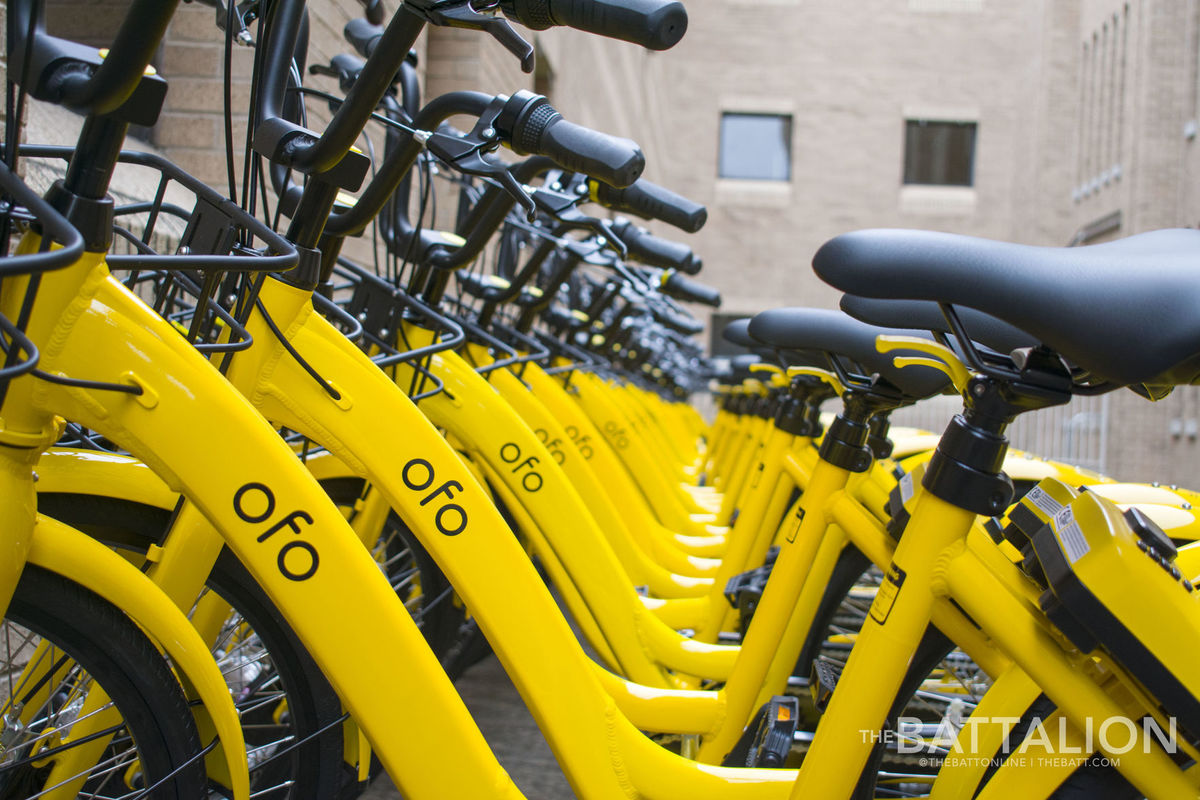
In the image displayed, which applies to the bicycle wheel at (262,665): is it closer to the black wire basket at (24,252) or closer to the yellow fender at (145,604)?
the yellow fender at (145,604)

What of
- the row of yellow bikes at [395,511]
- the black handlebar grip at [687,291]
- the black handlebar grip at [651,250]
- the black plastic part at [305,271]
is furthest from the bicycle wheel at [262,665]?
the black handlebar grip at [687,291]

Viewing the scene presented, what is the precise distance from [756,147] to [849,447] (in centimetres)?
1713

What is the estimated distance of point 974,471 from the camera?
40.8 inches

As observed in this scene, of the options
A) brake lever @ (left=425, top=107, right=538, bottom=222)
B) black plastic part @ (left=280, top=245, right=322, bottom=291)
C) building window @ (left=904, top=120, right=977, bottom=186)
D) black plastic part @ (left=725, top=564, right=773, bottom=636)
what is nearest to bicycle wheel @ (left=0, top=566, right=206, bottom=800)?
black plastic part @ (left=280, top=245, right=322, bottom=291)

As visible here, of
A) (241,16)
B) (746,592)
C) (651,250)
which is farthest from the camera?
(651,250)

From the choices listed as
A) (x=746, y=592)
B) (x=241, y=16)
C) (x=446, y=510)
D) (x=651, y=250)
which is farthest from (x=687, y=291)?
(x=446, y=510)

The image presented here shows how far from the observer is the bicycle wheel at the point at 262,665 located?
1146 mm

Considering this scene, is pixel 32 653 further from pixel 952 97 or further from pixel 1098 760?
pixel 952 97

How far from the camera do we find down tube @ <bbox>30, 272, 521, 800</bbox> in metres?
0.93

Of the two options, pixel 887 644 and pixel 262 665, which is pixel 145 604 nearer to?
pixel 262 665

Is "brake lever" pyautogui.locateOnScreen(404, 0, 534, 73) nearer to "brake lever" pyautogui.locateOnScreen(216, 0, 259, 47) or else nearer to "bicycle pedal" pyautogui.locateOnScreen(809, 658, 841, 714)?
"brake lever" pyautogui.locateOnScreen(216, 0, 259, 47)

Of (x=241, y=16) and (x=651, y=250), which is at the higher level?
(x=241, y=16)

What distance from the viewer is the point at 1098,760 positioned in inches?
41.4

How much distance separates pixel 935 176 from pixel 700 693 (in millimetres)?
17415
